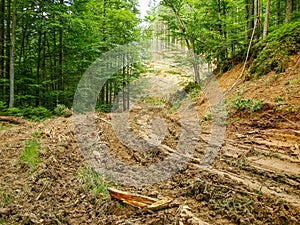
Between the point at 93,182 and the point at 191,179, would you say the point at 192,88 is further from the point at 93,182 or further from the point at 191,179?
the point at 93,182

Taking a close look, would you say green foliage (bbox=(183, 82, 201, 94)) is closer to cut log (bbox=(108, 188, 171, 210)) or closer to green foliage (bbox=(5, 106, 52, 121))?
green foliage (bbox=(5, 106, 52, 121))

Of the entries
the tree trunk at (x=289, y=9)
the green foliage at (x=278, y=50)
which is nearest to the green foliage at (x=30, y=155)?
the green foliage at (x=278, y=50)

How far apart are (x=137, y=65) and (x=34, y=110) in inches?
301

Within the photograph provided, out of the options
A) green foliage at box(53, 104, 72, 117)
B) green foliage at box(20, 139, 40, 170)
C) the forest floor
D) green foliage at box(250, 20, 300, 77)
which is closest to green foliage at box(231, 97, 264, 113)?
the forest floor

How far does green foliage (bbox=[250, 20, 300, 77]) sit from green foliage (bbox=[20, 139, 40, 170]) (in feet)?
21.1

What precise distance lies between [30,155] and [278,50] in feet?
23.0

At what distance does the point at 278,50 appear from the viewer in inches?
259

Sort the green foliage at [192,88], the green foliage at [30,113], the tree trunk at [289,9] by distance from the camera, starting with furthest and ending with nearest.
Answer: the green foliage at [192,88] → the green foliage at [30,113] → the tree trunk at [289,9]

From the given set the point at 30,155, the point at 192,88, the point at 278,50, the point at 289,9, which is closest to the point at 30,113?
the point at 30,155

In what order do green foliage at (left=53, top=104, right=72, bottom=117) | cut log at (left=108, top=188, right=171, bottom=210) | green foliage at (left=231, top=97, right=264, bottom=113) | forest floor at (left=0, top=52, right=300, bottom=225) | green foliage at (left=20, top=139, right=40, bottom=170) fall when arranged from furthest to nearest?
1. green foliage at (left=53, top=104, right=72, bottom=117)
2. green foliage at (left=231, top=97, right=264, bottom=113)
3. green foliage at (left=20, top=139, right=40, bottom=170)
4. cut log at (left=108, top=188, right=171, bottom=210)
5. forest floor at (left=0, top=52, right=300, bottom=225)

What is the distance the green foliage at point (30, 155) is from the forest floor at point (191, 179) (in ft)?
0.22

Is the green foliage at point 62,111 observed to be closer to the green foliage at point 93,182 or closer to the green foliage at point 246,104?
the green foliage at point 93,182

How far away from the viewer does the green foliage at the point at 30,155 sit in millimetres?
3703

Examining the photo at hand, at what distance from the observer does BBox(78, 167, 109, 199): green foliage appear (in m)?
3.07
